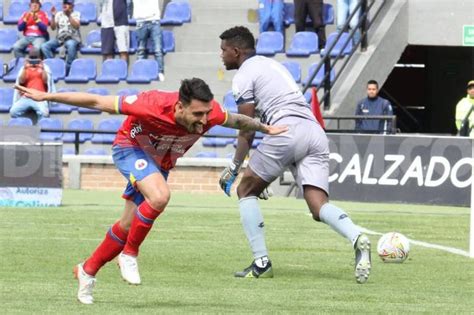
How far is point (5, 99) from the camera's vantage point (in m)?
27.6

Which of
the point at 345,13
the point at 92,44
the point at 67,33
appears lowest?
the point at 92,44

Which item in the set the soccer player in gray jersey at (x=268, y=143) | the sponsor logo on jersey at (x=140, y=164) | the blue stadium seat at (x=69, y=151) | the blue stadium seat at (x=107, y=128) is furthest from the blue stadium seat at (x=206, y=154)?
the sponsor logo on jersey at (x=140, y=164)

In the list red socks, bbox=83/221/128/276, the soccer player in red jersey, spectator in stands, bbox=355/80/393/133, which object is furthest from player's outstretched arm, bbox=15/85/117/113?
spectator in stands, bbox=355/80/393/133

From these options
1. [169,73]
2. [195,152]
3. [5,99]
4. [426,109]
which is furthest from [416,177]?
[426,109]

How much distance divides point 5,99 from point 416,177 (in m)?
9.69

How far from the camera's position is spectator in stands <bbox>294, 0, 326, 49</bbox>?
25656mm

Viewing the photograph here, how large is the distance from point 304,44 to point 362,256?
52.0ft

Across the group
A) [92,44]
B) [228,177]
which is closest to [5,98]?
[92,44]

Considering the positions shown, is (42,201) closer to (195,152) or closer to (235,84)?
(195,152)

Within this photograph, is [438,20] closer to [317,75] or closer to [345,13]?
[345,13]

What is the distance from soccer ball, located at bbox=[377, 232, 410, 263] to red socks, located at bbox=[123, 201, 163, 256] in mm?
3234

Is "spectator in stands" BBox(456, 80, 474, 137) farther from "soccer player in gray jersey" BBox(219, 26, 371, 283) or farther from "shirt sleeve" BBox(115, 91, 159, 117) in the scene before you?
"shirt sleeve" BBox(115, 91, 159, 117)

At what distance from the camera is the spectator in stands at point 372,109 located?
2325cm

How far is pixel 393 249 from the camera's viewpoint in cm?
1237
